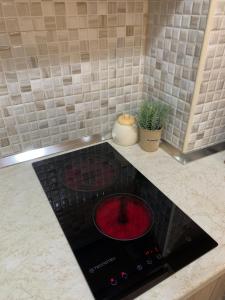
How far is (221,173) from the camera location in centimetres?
80

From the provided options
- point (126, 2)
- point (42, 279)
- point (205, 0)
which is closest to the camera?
point (42, 279)

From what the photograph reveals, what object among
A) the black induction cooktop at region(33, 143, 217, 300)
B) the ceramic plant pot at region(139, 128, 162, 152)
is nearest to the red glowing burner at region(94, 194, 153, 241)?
the black induction cooktop at region(33, 143, 217, 300)

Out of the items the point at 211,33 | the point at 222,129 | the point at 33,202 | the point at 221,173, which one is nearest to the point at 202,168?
the point at 221,173

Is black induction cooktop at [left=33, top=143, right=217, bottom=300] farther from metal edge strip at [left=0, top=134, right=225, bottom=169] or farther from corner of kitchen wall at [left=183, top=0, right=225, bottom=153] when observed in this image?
corner of kitchen wall at [left=183, top=0, right=225, bottom=153]

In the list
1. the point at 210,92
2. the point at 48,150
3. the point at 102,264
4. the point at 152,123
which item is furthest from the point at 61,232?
the point at 210,92

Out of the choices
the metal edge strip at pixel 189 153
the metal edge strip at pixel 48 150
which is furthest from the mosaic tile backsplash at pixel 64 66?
the metal edge strip at pixel 189 153

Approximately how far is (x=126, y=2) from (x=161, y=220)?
2.21 ft

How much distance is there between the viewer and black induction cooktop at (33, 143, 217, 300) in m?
0.52

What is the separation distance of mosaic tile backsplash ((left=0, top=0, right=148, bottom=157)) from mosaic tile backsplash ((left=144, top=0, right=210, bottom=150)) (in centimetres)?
5

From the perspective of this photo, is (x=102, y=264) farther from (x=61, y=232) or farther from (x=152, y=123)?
(x=152, y=123)

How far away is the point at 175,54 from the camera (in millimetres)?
774

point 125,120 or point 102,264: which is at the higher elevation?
point 125,120

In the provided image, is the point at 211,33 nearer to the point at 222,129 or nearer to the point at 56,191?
the point at 222,129

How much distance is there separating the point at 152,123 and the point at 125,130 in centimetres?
10
